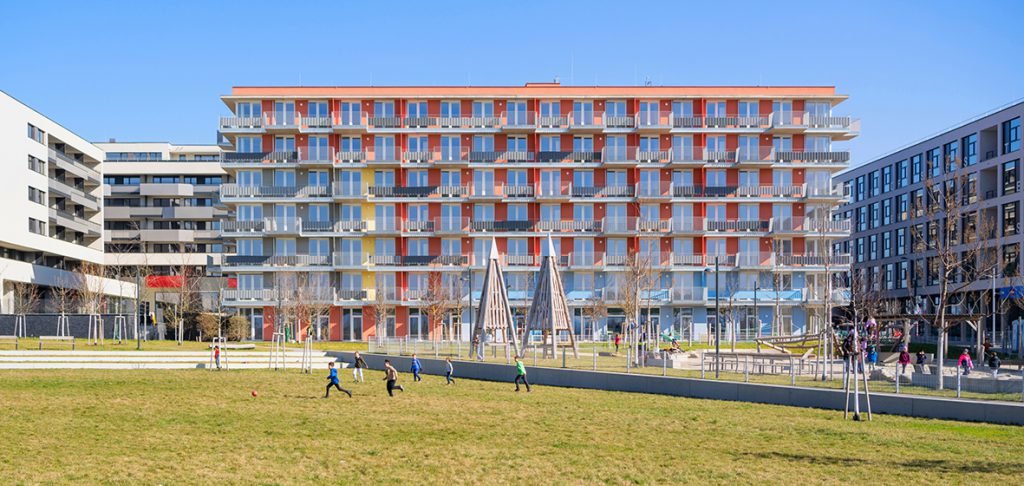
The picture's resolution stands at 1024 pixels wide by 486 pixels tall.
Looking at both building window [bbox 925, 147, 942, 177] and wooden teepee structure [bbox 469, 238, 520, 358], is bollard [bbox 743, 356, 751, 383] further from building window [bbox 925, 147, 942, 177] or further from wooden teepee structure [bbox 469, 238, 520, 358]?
building window [bbox 925, 147, 942, 177]

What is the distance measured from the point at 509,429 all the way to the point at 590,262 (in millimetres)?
56154

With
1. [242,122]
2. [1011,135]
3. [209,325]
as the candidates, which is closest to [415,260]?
[209,325]

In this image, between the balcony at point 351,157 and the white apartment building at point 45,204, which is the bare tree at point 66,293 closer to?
the white apartment building at point 45,204

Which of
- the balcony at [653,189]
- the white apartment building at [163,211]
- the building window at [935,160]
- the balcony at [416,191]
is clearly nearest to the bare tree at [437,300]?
the balcony at [416,191]

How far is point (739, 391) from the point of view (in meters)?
33.2

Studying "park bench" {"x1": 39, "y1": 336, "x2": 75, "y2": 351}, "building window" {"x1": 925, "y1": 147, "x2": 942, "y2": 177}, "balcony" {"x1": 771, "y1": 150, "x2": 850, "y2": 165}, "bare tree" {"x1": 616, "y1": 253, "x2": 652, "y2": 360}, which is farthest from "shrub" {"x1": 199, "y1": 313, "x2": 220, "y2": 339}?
"building window" {"x1": 925, "y1": 147, "x2": 942, "y2": 177}

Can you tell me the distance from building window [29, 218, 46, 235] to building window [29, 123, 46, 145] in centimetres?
675

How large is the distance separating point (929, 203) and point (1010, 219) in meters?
14.2

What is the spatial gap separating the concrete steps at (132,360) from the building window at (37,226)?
35.0 metres

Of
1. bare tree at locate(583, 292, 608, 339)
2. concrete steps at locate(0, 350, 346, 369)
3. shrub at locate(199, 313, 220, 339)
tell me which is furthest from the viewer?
bare tree at locate(583, 292, 608, 339)

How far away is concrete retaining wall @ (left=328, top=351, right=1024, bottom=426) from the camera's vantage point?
2666 centimetres

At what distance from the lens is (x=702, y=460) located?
794 inches

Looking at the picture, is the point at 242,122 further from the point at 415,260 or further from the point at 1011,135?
the point at 1011,135

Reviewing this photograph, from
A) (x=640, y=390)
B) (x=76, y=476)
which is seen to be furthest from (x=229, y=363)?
(x=76, y=476)
